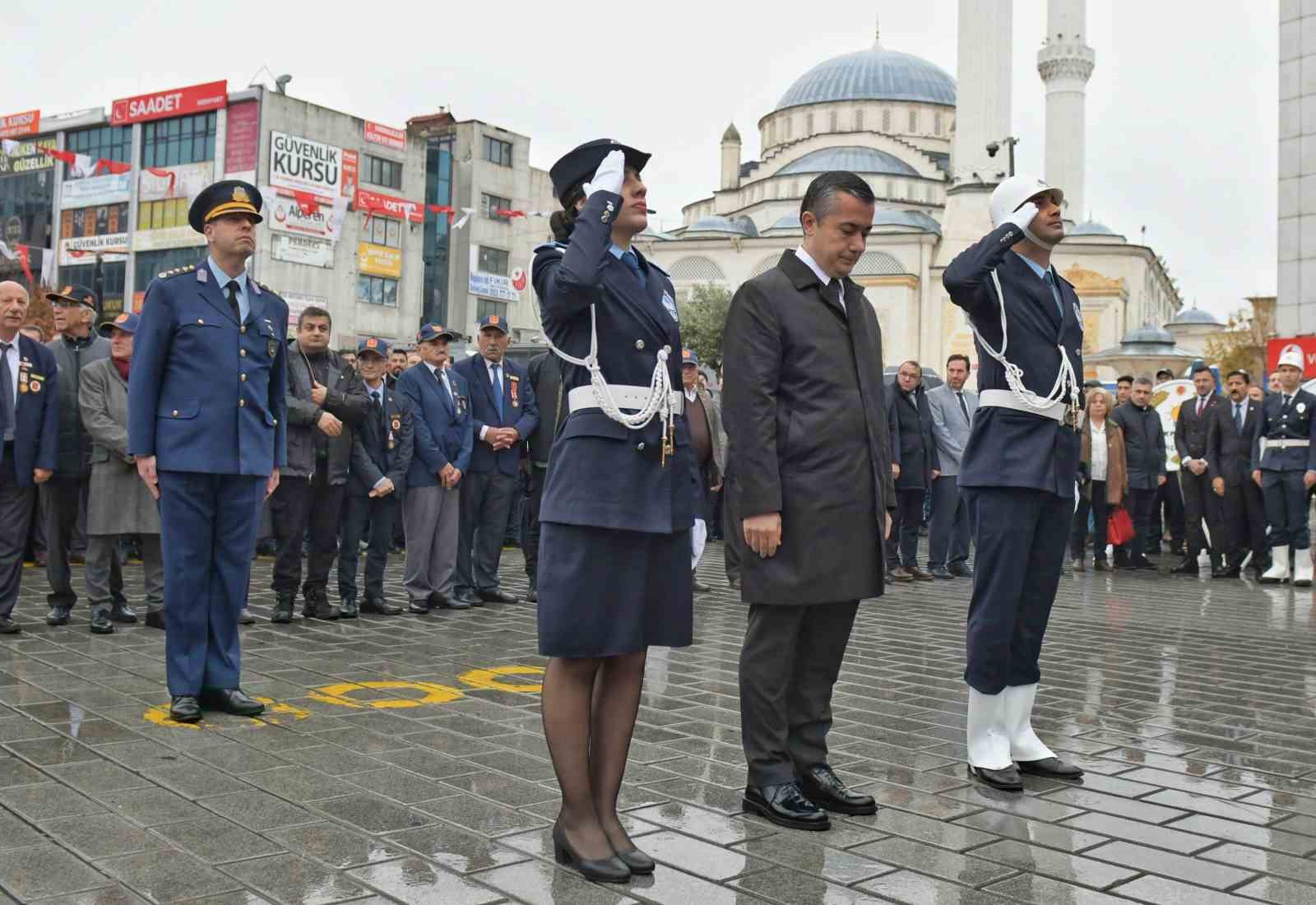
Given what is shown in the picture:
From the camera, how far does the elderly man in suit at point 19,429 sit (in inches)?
318

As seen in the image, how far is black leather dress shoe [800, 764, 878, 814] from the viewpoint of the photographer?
442 cm

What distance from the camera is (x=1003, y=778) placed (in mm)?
4844

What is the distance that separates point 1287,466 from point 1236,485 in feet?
3.43

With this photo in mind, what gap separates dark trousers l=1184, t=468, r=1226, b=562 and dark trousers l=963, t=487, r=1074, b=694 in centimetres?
1127

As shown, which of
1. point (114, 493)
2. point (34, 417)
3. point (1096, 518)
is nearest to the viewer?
point (34, 417)

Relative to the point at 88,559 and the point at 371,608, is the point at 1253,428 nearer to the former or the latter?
the point at 371,608

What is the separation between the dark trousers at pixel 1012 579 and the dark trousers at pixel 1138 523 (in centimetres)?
1123

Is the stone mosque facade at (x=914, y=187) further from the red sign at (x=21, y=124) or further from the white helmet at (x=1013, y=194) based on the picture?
the white helmet at (x=1013, y=194)

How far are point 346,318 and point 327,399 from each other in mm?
51248

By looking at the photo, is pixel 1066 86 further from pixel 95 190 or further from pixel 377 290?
pixel 95 190

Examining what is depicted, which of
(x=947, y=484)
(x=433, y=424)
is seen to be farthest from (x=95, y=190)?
(x=433, y=424)

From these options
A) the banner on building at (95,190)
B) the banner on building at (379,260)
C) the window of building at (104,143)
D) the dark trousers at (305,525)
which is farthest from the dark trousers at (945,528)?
the window of building at (104,143)

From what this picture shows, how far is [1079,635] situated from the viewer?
9227mm

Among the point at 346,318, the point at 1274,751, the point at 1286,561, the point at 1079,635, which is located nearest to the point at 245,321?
the point at 1274,751
